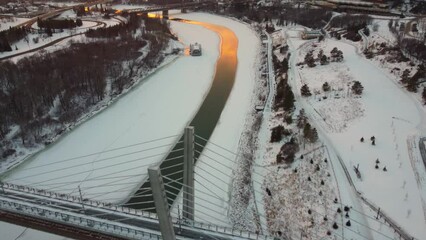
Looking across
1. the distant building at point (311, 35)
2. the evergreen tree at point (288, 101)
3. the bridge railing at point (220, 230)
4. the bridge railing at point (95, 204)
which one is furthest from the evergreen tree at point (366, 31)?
the bridge railing at point (95, 204)

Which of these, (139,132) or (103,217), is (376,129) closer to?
(139,132)

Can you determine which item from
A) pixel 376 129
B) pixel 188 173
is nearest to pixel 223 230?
pixel 188 173

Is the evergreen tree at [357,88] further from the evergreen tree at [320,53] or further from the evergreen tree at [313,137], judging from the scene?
the evergreen tree at [320,53]

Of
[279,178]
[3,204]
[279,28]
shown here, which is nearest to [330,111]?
[279,178]

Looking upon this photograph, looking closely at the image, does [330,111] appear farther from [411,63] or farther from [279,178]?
[411,63]

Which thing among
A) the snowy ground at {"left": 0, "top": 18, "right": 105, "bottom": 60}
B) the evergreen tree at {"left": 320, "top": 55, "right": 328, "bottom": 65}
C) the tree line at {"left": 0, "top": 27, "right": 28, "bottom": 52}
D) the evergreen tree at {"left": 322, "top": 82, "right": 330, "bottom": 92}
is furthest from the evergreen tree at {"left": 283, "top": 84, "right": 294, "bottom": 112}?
the tree line at {"left": 0, "top": 27, "right": 28, "bottom": 52}

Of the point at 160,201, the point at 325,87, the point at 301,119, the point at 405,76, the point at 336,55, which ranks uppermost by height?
the point at 160,201
